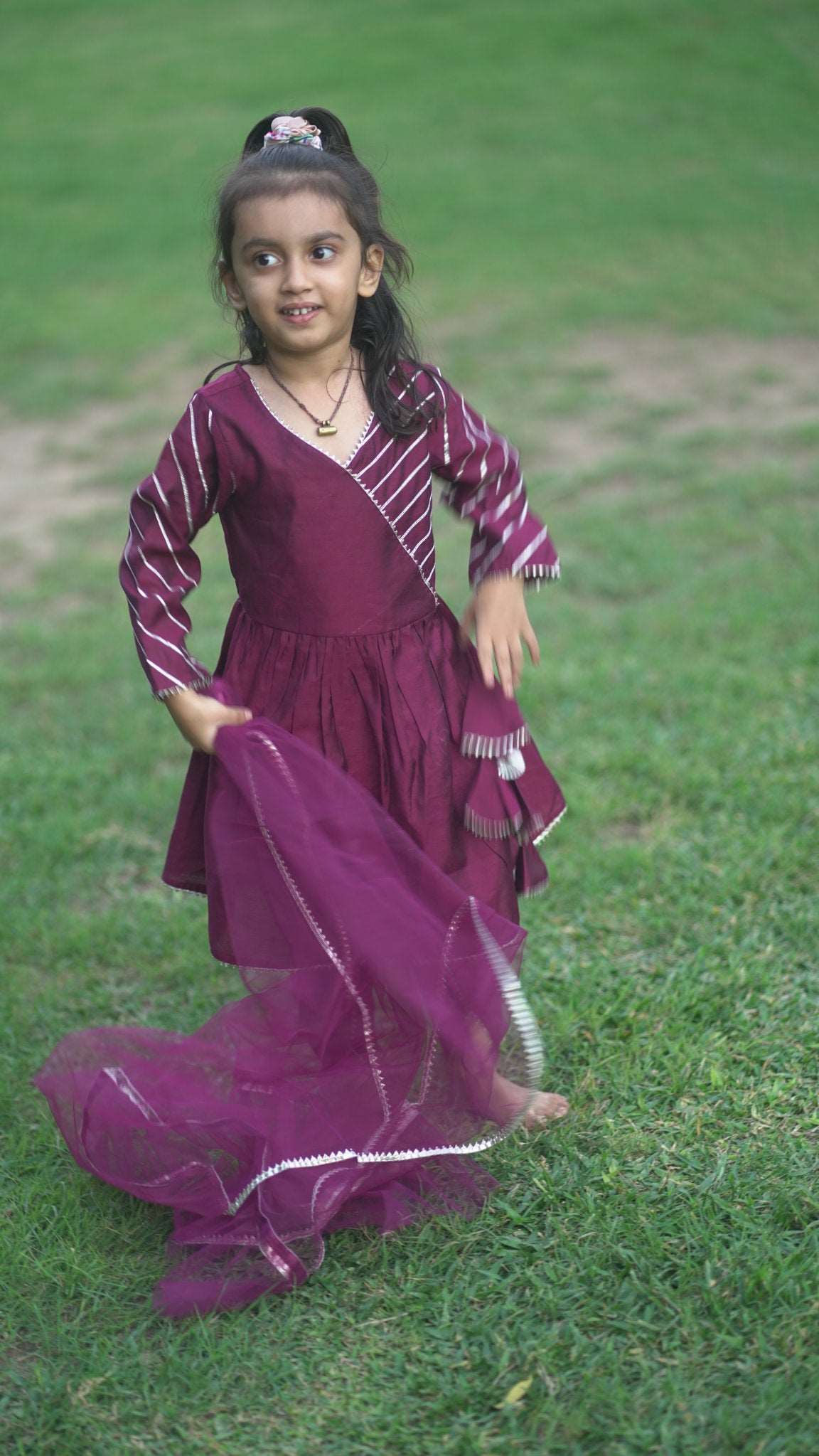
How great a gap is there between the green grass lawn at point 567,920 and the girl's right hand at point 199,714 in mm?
734

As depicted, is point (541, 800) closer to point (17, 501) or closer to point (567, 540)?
point (567, 540)

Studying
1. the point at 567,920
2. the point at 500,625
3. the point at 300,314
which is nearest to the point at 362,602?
the point at 500,625

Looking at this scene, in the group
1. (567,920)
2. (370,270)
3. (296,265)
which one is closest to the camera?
(296,265)

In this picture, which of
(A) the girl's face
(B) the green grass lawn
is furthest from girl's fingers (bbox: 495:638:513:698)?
(B) the green grass lawn

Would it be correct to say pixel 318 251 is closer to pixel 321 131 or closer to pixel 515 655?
pixel 321 131

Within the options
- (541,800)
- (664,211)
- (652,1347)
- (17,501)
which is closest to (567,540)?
(17,501)

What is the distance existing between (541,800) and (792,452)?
3420 mm

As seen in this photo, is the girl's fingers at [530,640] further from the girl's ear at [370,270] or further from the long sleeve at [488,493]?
the girl's ear at [370,270]

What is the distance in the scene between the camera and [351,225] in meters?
2.00

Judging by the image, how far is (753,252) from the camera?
759 cm

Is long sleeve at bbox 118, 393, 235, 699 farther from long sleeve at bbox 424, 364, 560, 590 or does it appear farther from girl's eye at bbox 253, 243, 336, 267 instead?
long sleeve at bbox 424, 364, 560, 590

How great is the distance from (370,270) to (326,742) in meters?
0.68

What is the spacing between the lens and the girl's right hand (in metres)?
2.02

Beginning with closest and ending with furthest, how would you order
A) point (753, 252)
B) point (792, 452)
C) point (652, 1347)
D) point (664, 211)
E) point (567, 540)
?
point (652, 1347) < point (567, 540) < point (792, 452) < point (753, 252) < point (664, 211)
